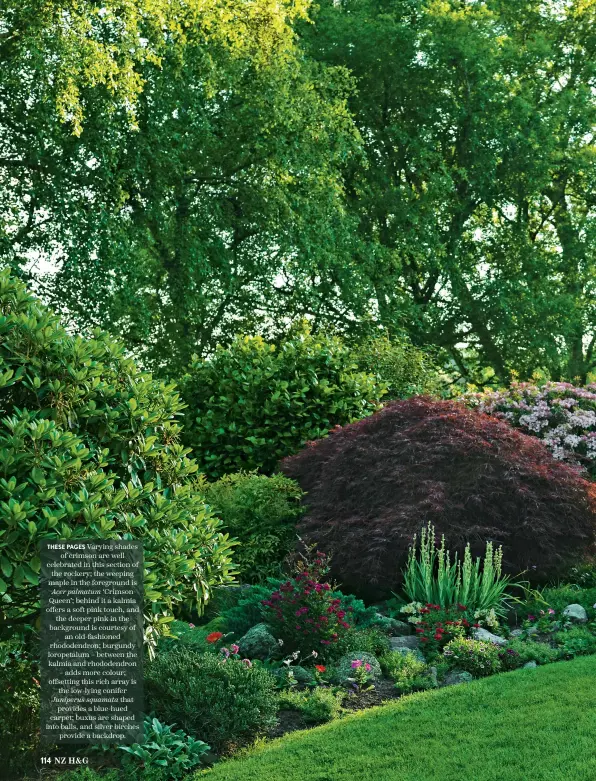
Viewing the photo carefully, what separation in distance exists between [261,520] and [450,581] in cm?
221

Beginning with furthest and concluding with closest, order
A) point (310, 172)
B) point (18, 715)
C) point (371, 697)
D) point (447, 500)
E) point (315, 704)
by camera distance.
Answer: point (310, 172)
point (447, 500)
point (371, 697)
point (315, 704)
point (18, 715)

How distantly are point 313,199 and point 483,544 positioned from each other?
10.4m

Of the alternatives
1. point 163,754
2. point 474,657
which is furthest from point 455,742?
point 163,754

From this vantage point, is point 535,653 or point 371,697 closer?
point 371,697

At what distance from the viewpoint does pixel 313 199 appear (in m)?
17.1

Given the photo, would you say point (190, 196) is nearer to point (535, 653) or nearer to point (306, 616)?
point (306, 616)

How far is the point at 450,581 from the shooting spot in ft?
24.3

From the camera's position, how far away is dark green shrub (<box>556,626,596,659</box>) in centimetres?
661

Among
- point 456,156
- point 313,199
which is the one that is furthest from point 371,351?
point 456,156

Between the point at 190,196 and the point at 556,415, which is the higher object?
the point at 190,196

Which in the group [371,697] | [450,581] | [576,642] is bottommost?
[371,697]

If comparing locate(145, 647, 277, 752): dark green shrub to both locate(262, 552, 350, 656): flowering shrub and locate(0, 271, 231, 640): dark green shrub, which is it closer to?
locate(0, 271, 231, 640): dark green shrub

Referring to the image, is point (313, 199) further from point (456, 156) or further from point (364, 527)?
point (364, 527)

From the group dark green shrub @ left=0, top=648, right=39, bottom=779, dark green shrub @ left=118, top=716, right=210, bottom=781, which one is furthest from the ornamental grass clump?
dark green shrub @ left=0, top=648, right=39, bottom=779
